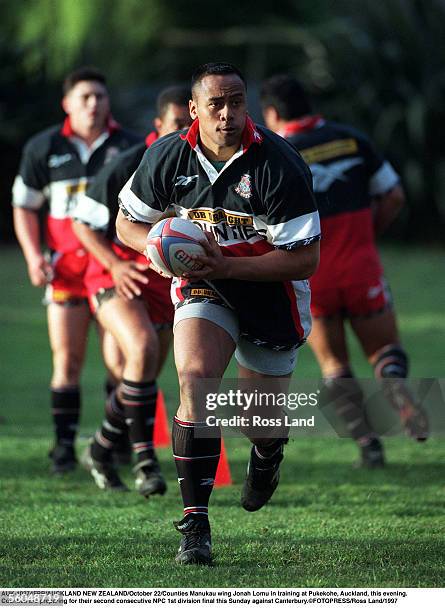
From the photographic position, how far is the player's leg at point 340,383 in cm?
796

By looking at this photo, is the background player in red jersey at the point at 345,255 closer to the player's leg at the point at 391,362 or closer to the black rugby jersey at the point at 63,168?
the player's leg at the point at 391,362

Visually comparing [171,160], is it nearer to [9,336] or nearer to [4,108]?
[9,336]

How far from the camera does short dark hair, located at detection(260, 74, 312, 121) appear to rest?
7805mm

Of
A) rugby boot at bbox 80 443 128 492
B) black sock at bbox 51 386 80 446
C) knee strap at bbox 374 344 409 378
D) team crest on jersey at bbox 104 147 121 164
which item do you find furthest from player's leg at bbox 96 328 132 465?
knee strap at bbox 374 344 409 378

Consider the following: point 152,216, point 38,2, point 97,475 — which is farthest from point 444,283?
point 152,216

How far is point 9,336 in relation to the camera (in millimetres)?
15477

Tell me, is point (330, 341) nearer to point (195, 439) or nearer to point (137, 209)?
point (137, 209)

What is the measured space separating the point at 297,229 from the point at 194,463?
3.55ft

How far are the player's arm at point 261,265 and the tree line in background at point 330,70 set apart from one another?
56.2 feet

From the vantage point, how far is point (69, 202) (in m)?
7.86

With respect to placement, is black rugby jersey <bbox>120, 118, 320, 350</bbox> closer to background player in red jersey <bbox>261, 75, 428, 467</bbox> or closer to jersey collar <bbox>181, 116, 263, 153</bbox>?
Answer: jersey collar <bbox>181, 116, 263, 153</bbox>

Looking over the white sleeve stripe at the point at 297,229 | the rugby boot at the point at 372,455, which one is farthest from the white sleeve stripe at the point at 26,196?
the white sleeve stripe at the point at 297,229

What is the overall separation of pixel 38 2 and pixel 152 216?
20513 millimetres

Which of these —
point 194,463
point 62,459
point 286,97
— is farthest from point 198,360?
point 286,97
